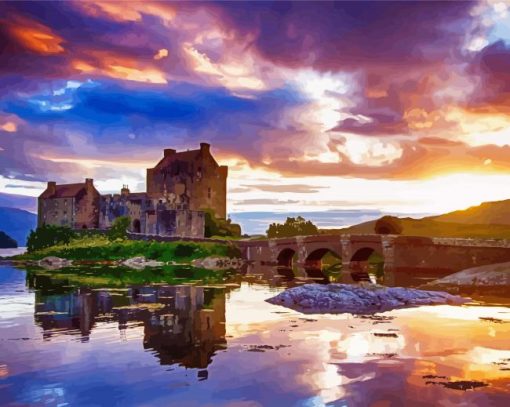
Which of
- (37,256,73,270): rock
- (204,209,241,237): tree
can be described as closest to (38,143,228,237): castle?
(204,209,241,237): tree

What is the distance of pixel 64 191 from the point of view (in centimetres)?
11262

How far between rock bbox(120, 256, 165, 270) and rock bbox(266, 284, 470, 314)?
42333mm

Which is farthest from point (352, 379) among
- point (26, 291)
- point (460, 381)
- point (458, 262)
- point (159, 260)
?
point (159, 260)

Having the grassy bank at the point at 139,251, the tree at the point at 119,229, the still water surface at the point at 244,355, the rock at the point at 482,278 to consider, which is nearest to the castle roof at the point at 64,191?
the tree at the point at 119,229

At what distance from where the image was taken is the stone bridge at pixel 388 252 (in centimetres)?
5997

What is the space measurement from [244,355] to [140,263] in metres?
61.1

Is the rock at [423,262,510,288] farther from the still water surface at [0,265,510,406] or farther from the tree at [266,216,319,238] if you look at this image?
the tree at [266,216,319,238]

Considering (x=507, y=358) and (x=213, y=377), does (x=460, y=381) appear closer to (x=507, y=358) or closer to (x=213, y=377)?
(x=507, y=358)

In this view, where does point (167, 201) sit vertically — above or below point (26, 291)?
above

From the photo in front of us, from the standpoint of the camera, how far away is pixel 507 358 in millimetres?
21297

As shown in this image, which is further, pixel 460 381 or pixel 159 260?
pixel 159 260

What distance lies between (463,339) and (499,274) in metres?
29.1

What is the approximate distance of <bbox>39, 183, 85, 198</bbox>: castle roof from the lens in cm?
11038

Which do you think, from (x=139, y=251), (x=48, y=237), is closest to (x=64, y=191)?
(x=48, y=237)
